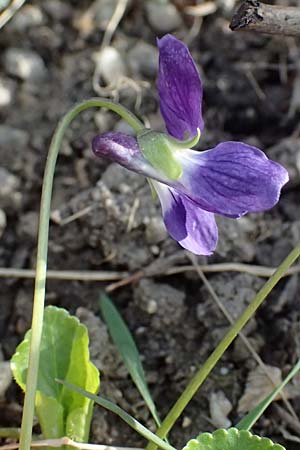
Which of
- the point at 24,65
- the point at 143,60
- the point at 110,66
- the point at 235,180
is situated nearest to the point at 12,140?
the point at 24,65

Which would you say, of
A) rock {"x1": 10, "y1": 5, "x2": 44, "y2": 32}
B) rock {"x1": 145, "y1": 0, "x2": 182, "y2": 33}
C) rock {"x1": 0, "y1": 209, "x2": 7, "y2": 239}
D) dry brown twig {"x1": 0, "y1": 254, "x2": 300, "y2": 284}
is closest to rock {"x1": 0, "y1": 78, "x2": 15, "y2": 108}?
rock {"x1": 10, "y1": 5, "x2": 44, "y2": 32}

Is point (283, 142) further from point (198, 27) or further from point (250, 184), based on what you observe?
point (250, 184)

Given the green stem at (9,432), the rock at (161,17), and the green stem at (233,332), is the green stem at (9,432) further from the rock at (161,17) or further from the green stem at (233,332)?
the rock at (161,17)

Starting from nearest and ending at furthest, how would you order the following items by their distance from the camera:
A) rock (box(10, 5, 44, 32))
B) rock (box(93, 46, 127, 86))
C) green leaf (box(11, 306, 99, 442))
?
green leaf (box(11, 306, 99, 442)) → rock (box(93, 46, 127, 86)) → rock (box(10, 5, 44, 32))

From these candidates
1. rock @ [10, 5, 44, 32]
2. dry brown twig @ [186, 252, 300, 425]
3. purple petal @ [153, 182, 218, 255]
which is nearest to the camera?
purple petal @ [153, 182, 218, 255]

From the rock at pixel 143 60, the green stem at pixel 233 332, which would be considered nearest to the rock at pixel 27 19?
the rock at pixel 143 60

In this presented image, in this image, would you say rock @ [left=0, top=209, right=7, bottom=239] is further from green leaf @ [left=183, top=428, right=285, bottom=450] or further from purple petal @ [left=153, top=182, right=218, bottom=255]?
green leaf @ [left=183, top=428, right=285, bottom=450]
